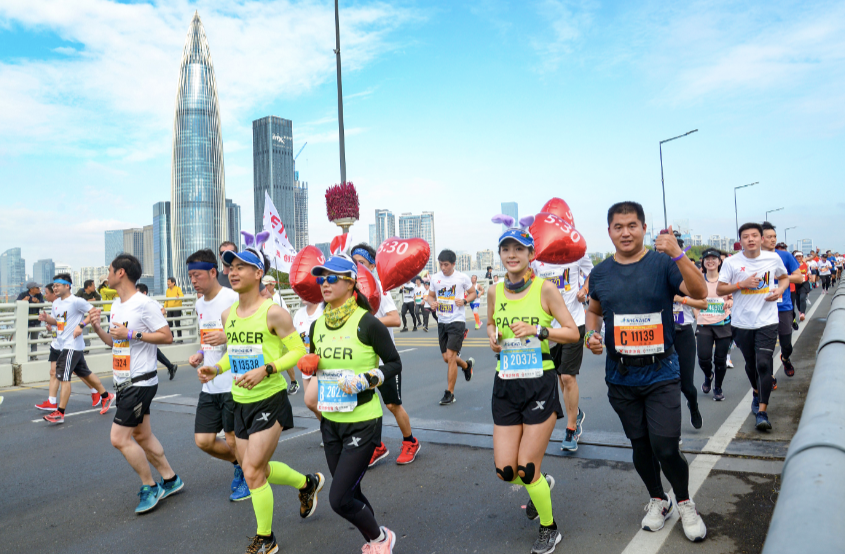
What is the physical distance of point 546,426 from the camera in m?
3.56

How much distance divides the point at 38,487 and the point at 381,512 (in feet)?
11.5

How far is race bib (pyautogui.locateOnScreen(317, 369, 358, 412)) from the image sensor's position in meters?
3.37

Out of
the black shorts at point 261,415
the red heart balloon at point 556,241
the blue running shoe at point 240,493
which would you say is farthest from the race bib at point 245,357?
the red heart balloon at point 556,241

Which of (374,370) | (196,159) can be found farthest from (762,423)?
(196,159)

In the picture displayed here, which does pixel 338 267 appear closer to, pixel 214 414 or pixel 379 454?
pixel 214 414

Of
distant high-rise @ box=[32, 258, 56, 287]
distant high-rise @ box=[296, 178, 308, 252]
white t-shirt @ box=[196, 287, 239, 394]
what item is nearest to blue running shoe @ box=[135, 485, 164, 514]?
white t-shirt @ box=[196, 287, 239, 394]

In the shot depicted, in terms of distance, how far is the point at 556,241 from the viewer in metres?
5.12

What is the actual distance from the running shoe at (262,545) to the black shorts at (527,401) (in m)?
1.62

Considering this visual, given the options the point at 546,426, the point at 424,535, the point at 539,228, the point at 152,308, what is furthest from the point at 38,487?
the point at 539,228

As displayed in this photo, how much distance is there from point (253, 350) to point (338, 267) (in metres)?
0.96

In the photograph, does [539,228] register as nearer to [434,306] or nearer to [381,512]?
[381,512]

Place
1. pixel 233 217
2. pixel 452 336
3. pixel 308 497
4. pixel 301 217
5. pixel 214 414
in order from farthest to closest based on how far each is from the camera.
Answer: pixel 233 217 < pixel 301 217 < pixel 452 336 < pixel 214 414 < pixel 308 497

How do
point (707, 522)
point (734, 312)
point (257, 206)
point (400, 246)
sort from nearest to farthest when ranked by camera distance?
point (707, 522) < point (400, 246) < point (734, 312) < point (257, 206)

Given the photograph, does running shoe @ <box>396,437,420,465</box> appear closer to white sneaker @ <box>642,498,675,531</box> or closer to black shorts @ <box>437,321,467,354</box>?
white sneaker @ <box>642,498,675,531</box>
